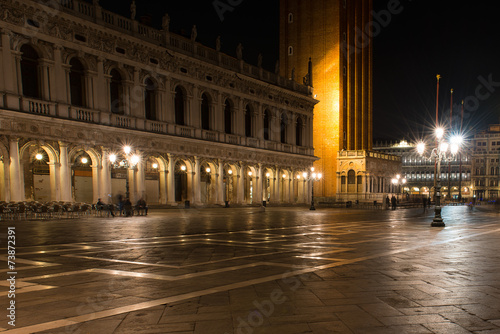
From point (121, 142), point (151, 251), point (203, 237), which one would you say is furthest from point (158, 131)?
point (151, 251)

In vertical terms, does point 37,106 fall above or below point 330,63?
below

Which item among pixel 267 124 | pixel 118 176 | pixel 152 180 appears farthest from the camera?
pixel 267 124

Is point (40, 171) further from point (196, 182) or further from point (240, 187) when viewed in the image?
point (240, 187)

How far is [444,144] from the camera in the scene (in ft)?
63.8

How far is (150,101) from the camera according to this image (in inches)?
1261

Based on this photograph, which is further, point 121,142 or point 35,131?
point 121,142

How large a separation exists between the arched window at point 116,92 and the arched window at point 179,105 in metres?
5.55

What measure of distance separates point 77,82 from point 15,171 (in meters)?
7.84

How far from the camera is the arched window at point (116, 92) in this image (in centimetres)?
2922

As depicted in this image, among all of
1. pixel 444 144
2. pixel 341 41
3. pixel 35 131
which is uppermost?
pixel 341 41

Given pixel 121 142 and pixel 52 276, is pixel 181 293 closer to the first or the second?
pixel 52 276

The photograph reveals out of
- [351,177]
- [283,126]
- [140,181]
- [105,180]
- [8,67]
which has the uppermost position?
[8,67]

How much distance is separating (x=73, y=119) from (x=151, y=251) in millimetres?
18520

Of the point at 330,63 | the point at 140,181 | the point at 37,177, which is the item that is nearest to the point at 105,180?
the point at 140,181
